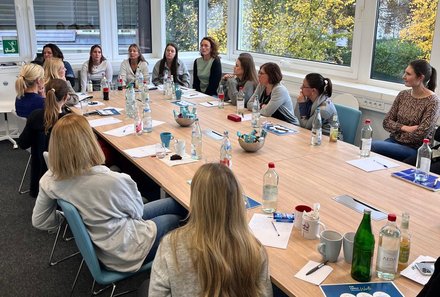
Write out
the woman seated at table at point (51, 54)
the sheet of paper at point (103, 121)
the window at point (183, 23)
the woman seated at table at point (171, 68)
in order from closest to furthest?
1. the sheet of paper at point (103, 121)
2. the woman seated at table at point (51, 54)
3. the woman seated at table at point (171, 68)
4. the window at point (183, 23)

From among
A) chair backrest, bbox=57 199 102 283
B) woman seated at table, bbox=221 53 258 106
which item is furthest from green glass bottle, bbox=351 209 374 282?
woman seated at table, bbox=221 53 258 106

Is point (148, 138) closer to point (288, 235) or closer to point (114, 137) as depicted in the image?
point (114, 137)

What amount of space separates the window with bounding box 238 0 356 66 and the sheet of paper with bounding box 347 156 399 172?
248cm

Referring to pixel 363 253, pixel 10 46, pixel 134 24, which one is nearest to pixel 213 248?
pixel 363 253

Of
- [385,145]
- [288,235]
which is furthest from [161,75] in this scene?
[288,235]

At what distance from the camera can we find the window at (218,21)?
273 inches

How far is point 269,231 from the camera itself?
6.19 ft

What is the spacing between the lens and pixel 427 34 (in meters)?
4.19

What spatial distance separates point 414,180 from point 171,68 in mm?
3842

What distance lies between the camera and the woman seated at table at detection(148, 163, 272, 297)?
53.7 inches

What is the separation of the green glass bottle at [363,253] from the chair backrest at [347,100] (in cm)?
312

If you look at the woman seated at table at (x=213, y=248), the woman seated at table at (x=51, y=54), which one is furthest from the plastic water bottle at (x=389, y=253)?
the woman seated at table at (x=51, y=54)

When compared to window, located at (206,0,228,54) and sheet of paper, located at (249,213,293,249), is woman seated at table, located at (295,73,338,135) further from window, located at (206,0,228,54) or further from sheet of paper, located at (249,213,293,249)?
window, located at (206,0,228,54)

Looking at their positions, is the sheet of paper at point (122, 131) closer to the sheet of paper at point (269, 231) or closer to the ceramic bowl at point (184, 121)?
the ceramic bowl at point (184, 121)
